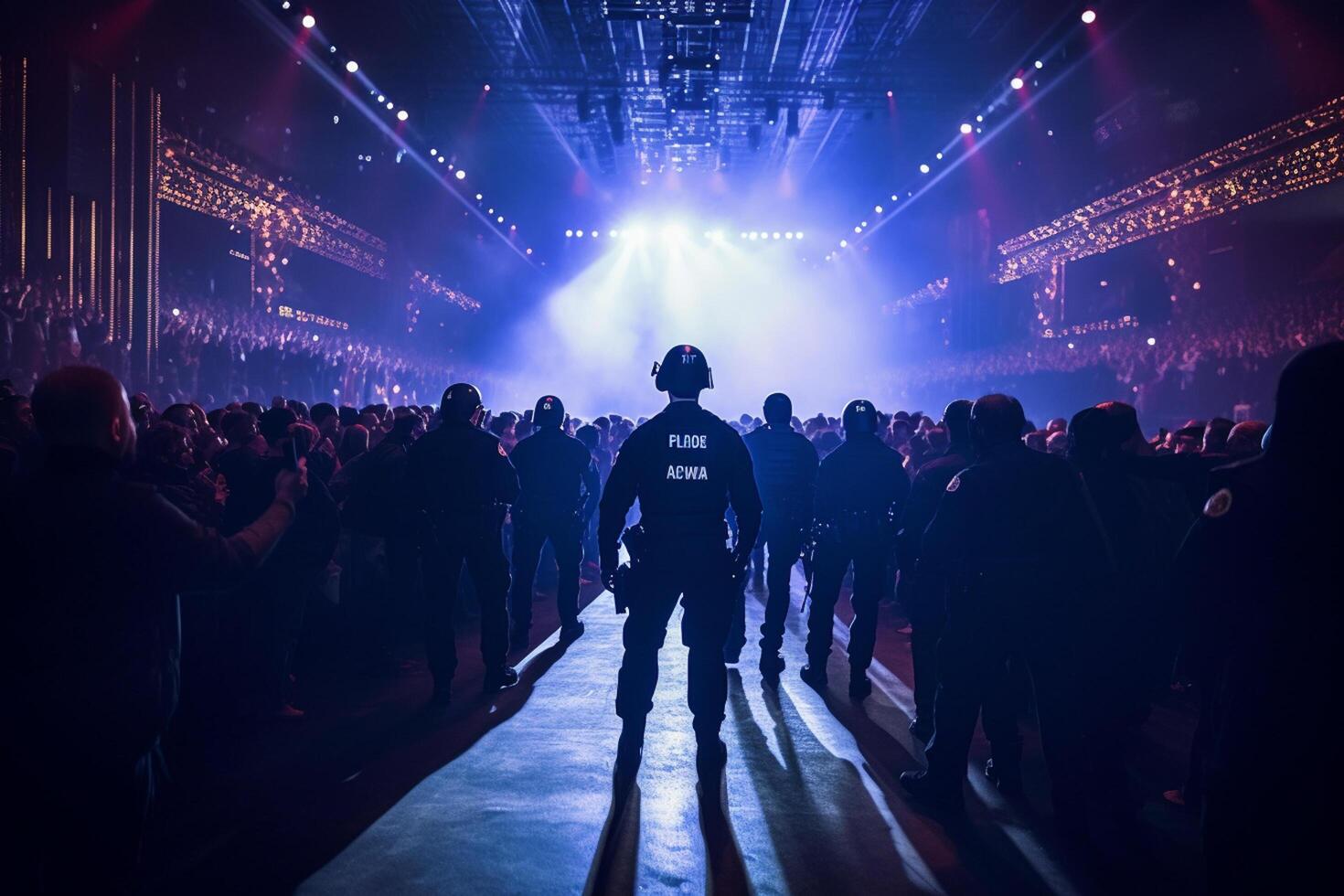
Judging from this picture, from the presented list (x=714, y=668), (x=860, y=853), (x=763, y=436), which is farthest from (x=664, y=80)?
(x=860, y=853)

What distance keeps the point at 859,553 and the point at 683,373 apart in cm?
254

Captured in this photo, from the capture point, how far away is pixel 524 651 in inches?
341

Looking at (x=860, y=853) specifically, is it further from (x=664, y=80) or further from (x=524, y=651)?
(x=664, y=80)

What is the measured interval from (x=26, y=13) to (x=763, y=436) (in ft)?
34.0

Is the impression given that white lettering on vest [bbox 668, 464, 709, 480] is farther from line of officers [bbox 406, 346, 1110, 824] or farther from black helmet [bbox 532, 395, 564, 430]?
black helmet [bbox 532, 395, 564, 430]

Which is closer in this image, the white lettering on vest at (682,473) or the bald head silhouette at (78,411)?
the bald head silhouette at (78,411)

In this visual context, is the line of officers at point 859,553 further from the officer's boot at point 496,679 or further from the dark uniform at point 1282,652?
the dark uniform at point 1282,652

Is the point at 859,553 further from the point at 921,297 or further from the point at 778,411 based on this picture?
the point at 921,297

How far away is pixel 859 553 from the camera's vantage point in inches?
283

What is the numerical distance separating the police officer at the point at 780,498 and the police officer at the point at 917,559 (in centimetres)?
168

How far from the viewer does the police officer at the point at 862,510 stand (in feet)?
23.5

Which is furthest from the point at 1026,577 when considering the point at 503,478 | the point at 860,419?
the point at 503,478

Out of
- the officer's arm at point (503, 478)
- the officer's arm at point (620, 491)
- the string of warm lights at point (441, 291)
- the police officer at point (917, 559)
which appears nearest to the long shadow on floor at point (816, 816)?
the police officer at point (917, 559)

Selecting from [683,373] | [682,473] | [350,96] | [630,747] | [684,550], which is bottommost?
[630,747]
